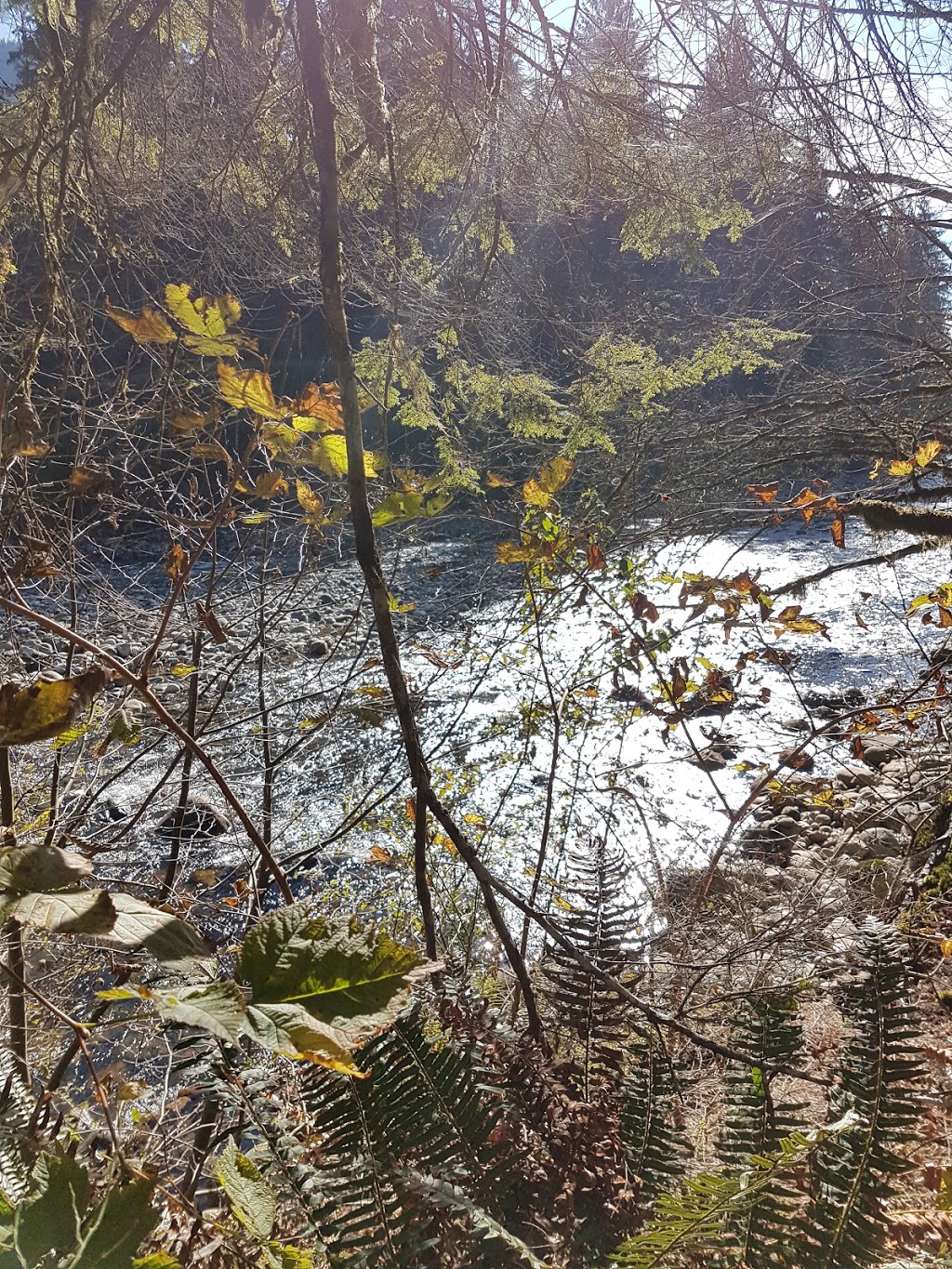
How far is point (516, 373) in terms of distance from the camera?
4199mm

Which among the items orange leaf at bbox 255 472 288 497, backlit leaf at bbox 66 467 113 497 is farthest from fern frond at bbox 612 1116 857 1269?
backlit leaf at bbox 66 467 113 497

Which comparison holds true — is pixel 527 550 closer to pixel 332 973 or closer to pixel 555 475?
pixel 555 475

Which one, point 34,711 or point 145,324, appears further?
point 145,324

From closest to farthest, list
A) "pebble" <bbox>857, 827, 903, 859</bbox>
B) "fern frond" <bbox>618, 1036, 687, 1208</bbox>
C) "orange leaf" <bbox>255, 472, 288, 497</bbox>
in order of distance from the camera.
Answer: "fern frond" <bbox>618, 1036, 687, 1208</bbox> < "orange leaf" <bbox>255, 472, 288, 497</bbox> < "pebble" <bbox>857, 827, 903, 859</bbox>

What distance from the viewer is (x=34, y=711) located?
22.2 inches

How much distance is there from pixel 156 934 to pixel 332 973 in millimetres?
123

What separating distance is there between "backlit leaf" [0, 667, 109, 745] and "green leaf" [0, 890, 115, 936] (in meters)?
0.11

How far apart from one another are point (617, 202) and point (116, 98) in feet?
6.74

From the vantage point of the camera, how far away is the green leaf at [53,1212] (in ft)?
1.85

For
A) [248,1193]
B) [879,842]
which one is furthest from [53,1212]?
[879,842]

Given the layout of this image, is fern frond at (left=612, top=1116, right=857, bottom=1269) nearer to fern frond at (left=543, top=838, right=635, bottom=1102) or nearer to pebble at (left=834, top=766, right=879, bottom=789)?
fern frond at (left=543, top=838, right=635, bottom=1102)

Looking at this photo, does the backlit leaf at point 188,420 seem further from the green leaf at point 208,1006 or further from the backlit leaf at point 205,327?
the green leaf at point 208,1006

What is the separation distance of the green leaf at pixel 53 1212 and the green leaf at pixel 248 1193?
0.18 meters

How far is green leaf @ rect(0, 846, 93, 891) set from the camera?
19.3 inches
